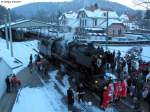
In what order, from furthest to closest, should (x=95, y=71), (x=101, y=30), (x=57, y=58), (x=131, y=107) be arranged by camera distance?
(x=101, y=30) < (x=57, y=58) < (x=95, y=71) < (x=131, y=107)

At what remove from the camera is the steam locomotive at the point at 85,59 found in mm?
20672

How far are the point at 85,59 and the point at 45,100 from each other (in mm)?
4244

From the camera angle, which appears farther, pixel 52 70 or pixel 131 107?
pixel 52 70

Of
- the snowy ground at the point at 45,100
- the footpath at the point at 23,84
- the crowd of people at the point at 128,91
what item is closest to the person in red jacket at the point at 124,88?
the crowd of people at the point at 128,91

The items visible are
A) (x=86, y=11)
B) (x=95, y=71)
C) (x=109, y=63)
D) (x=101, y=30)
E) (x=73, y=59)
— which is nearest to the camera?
(x=95, y=71)

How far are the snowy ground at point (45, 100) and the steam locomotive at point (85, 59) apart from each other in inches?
66.1

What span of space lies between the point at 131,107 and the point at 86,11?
7602 cm

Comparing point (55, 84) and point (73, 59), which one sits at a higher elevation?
point (73, 59)

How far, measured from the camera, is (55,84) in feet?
81.0

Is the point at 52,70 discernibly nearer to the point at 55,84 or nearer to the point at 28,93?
the point at 55,84

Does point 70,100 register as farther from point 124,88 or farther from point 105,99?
point 124,88

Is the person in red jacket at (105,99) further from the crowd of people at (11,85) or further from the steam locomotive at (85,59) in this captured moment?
the crowd of people at (11,85)

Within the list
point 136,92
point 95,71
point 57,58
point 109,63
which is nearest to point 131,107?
point 136,92

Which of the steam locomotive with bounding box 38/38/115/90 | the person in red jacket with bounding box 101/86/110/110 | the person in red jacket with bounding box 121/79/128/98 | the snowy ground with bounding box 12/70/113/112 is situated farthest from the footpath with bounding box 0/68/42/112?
the person in red jacket with bounding box 121/79/128/98
